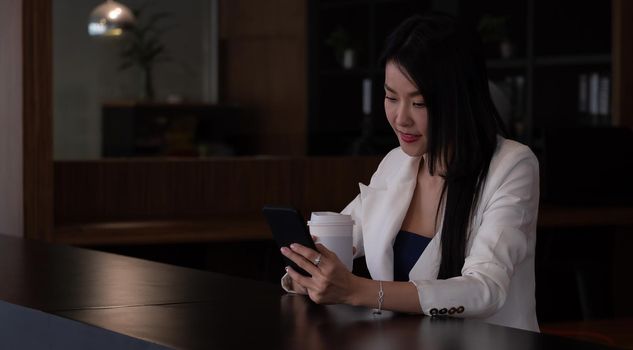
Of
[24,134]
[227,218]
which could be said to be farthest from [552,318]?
[24,134]

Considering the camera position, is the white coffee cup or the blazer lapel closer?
the white coffee cup

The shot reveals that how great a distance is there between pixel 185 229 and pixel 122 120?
4.78 meters

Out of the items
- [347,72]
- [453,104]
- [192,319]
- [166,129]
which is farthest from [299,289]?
[166,129]

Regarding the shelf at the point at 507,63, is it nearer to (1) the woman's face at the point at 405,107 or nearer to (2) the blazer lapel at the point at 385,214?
(2) the blazer lapel at the point at 385,214

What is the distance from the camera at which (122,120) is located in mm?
9016

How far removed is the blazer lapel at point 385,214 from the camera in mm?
2342

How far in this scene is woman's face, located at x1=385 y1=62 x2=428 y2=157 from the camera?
86.7 inches

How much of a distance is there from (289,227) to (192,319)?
0.28 meters

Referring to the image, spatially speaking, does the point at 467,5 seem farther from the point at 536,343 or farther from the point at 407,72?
the point at 536,343

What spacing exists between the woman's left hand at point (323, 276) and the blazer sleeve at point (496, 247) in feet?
0.42

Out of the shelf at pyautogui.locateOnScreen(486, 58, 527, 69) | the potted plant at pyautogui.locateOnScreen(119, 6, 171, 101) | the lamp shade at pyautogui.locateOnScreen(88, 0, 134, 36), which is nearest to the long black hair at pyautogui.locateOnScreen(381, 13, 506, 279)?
the lamp shade at pyautogui.locateOnScreen(88, 0, 134, 36)

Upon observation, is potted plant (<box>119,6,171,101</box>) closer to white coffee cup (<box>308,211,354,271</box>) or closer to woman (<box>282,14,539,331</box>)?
woman (<box>282,14,539,331</box>)

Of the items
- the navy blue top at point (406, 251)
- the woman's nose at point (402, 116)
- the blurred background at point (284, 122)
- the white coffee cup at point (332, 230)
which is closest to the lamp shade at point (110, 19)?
the blurred background at point (284, 122)

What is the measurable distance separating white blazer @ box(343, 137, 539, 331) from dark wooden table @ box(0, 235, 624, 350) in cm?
21
